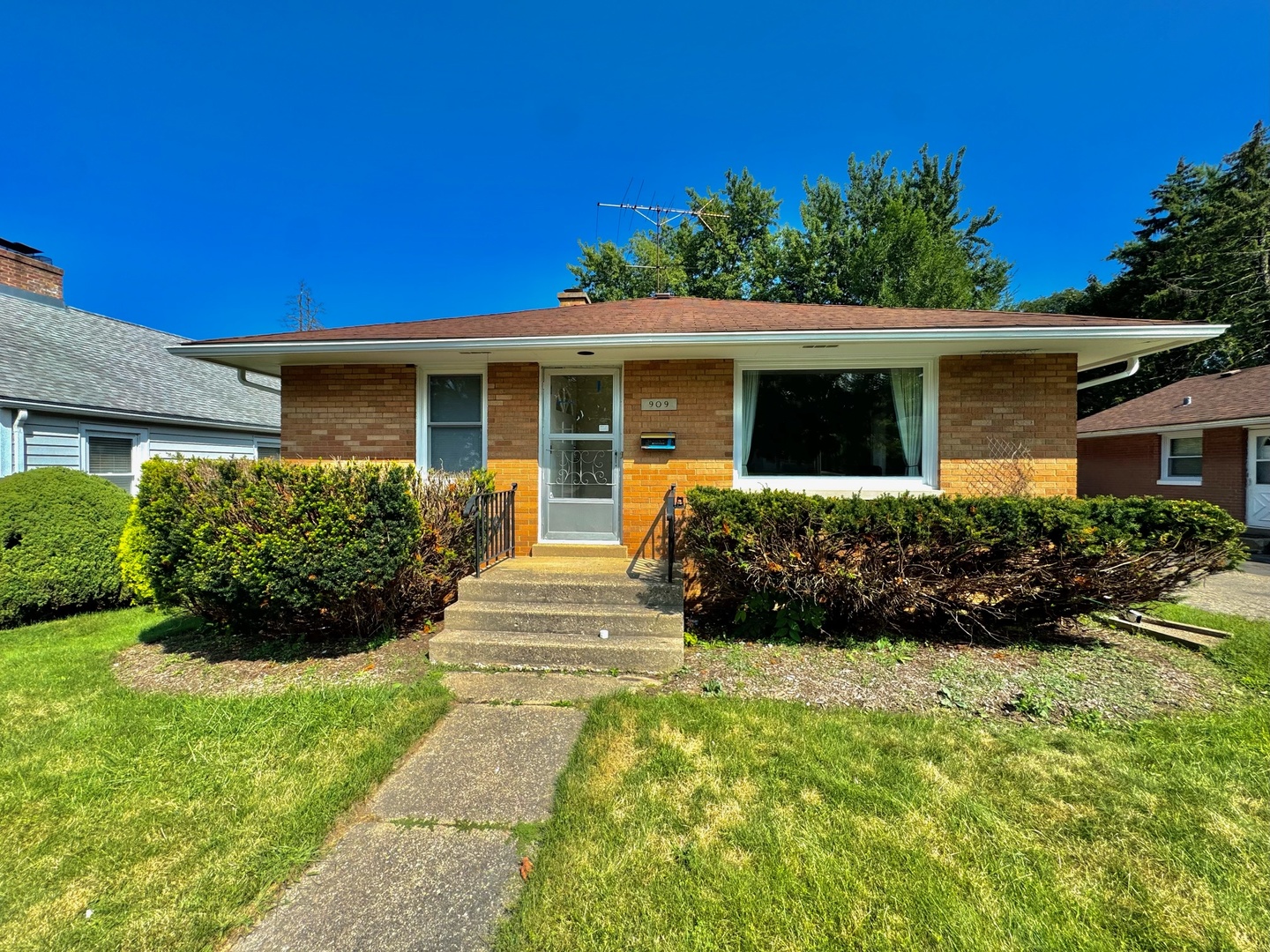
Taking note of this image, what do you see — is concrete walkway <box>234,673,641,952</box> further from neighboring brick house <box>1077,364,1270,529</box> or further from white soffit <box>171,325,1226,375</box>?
neighboring brick house <box>1077,364,1270,529</box>

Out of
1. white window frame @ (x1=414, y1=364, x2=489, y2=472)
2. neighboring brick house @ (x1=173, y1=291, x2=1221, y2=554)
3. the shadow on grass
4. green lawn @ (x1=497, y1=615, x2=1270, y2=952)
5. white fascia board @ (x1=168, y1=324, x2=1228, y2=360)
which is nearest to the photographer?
green lawn @ (x1=497, y1=615, x2=1270, y2=952)

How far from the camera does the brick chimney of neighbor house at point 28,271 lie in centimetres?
1215

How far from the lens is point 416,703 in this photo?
3.71m

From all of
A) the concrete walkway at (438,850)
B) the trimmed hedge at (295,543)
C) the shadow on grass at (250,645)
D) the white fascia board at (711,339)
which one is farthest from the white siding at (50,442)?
the concrete walkway at (438,850)

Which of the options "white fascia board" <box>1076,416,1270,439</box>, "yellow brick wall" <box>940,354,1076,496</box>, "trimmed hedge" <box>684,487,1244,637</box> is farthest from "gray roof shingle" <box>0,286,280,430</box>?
"white fascia board" <box>1076,416,1270,439</box>

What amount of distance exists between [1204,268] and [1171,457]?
12164mm

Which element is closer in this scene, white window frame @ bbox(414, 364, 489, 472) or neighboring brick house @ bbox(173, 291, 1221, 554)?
neighboring brick house @ bbox(173, 291, 1221, 554)

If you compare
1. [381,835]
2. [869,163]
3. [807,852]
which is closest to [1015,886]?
[807,852]

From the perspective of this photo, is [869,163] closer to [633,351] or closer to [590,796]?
[633,351]

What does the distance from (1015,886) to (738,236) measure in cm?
2641

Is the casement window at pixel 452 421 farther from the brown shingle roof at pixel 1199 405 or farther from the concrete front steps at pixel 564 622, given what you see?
the brown shingle roof at pixel 1199 405

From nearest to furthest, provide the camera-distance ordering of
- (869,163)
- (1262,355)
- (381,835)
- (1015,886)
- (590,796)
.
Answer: (1015,886) → (381,835) → (590,796) → (1262,355) → (869,163)

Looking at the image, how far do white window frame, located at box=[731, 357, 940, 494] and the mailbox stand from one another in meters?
0.73

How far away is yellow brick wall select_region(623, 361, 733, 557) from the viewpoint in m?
6.19
